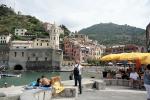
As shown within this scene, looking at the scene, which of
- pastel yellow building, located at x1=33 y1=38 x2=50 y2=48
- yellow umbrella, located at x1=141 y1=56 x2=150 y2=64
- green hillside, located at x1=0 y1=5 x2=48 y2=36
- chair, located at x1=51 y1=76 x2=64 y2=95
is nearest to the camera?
chair, located at x1=51 y1=76 x2=64 y2=95

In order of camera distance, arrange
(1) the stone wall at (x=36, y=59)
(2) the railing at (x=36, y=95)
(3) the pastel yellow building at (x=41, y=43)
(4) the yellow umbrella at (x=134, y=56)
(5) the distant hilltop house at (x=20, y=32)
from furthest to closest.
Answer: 1. (5) the distant hilltop house at (x=20, y=32)
2. (3) the pastel yellow building at (x=41, y=43)
3. (1) the stone wall at (x=36, y=59)
4. (4) the yellow umbrella at (x=134, y=56)
5. (2) the railing at (x=36, y=95)

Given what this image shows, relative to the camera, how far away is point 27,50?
118875mm

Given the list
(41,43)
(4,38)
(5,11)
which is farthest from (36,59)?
(5,11)

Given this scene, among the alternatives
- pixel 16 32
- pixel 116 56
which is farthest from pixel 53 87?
pixel 16 32

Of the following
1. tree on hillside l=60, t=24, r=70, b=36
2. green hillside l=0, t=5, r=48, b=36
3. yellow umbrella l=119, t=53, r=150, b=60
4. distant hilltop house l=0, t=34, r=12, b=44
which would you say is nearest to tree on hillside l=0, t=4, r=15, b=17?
green hillside l=0, t=5, r=48, b=36

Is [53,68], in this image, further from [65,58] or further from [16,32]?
[16,32]

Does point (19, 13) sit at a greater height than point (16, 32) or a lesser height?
greater

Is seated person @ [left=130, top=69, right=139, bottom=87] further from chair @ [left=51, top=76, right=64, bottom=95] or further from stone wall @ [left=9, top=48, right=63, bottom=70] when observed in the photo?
stone wall @ [left=9, top=48, right=63, bottom=70]

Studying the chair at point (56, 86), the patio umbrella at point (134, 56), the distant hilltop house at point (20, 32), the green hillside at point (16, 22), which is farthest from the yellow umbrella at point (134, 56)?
the distant hilltop house at point (20, 32)

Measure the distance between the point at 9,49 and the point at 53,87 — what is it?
109 metres

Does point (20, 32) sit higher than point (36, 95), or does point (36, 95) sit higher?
point (20, 32)

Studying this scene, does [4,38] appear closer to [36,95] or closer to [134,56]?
[134,56]

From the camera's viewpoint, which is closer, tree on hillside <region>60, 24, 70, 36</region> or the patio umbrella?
the patio umbrella

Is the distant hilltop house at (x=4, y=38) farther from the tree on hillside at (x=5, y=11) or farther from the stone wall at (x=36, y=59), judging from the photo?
the tree on hillside at (x=5, y=11)
